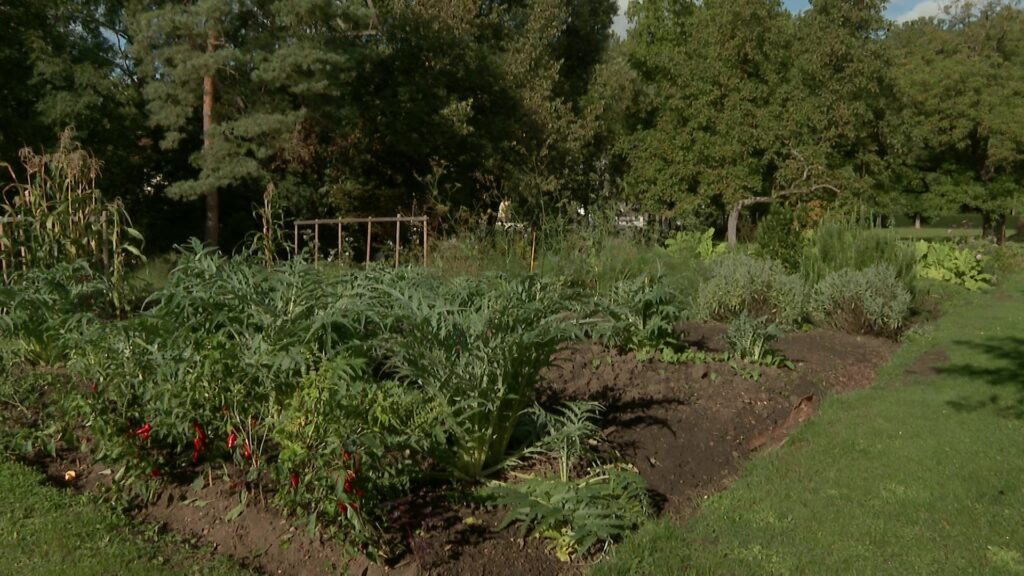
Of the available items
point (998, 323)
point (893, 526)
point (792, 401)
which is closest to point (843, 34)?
point (998, 323)

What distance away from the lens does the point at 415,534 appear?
378 cm

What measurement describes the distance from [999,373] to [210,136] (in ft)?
47.1

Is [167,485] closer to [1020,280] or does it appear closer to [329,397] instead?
[329,397]

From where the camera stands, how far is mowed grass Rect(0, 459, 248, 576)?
337cm

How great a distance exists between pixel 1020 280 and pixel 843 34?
1059 cm

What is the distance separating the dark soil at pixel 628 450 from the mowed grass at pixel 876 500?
0.25 metres

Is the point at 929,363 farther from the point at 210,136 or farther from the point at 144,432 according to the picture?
the point at 210,136

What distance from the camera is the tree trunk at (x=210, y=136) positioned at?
54.7ft

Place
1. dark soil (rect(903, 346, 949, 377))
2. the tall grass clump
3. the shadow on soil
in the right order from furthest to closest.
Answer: the tall grass clump
dark soil (rect(903, 346, 949, 377))
the shadow on soil

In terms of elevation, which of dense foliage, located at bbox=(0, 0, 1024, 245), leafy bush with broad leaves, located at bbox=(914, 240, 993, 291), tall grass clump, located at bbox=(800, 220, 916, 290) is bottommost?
leafy bush with broad leaves, located at bbox=(914, 240, 993, 291)

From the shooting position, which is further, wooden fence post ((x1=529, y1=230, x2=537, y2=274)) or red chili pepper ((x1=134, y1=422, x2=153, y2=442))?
wooden fence post ((x1=529, y1=230, x2=537, y2=274))

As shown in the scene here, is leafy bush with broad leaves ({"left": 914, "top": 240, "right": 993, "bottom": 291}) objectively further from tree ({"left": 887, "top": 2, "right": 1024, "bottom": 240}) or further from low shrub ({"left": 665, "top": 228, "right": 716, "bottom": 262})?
tree ({"left": 887, "top": 2, "right": 1024, "bottom": 240})

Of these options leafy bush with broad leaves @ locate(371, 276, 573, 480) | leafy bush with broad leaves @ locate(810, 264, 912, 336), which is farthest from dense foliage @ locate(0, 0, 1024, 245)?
leafy bush with broad leaves @ locate(371, 276, 573, 480)

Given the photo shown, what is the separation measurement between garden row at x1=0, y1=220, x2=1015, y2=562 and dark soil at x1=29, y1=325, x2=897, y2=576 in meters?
0.11
